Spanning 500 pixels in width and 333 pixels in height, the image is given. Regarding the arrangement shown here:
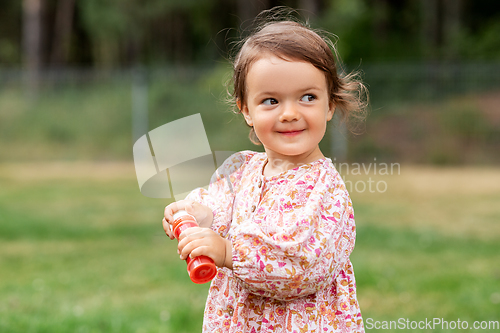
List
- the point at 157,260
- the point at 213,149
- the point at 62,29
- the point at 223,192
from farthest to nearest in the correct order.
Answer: the point at 62,29
the point at 157,260
the point at 213,149
the point at 223,192

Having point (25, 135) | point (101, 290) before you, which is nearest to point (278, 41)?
point (101, 290)

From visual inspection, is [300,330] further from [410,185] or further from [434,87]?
[434,87]

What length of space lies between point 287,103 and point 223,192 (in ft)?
1.40

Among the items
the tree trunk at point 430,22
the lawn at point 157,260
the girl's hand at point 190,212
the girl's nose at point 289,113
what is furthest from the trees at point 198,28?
the girl's nose at point 289,113

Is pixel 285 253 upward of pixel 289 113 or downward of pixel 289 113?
downward

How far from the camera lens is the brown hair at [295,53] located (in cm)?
175

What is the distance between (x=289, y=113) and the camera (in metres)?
1.73

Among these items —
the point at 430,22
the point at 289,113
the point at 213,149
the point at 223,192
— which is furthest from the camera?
the point at 430,22

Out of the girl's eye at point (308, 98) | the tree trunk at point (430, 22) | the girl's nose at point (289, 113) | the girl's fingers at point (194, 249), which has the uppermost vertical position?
the tree trunk at point (430, 22)

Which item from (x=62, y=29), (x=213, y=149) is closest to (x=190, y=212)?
(x=213, y=149)

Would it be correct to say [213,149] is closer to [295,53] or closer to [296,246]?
[295,53]

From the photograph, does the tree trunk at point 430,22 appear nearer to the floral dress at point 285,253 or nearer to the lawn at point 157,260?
the lawn at point 157,260

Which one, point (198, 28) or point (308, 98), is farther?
point (198, 28)

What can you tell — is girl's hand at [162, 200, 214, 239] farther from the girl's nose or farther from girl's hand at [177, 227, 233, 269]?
the girl's nose
